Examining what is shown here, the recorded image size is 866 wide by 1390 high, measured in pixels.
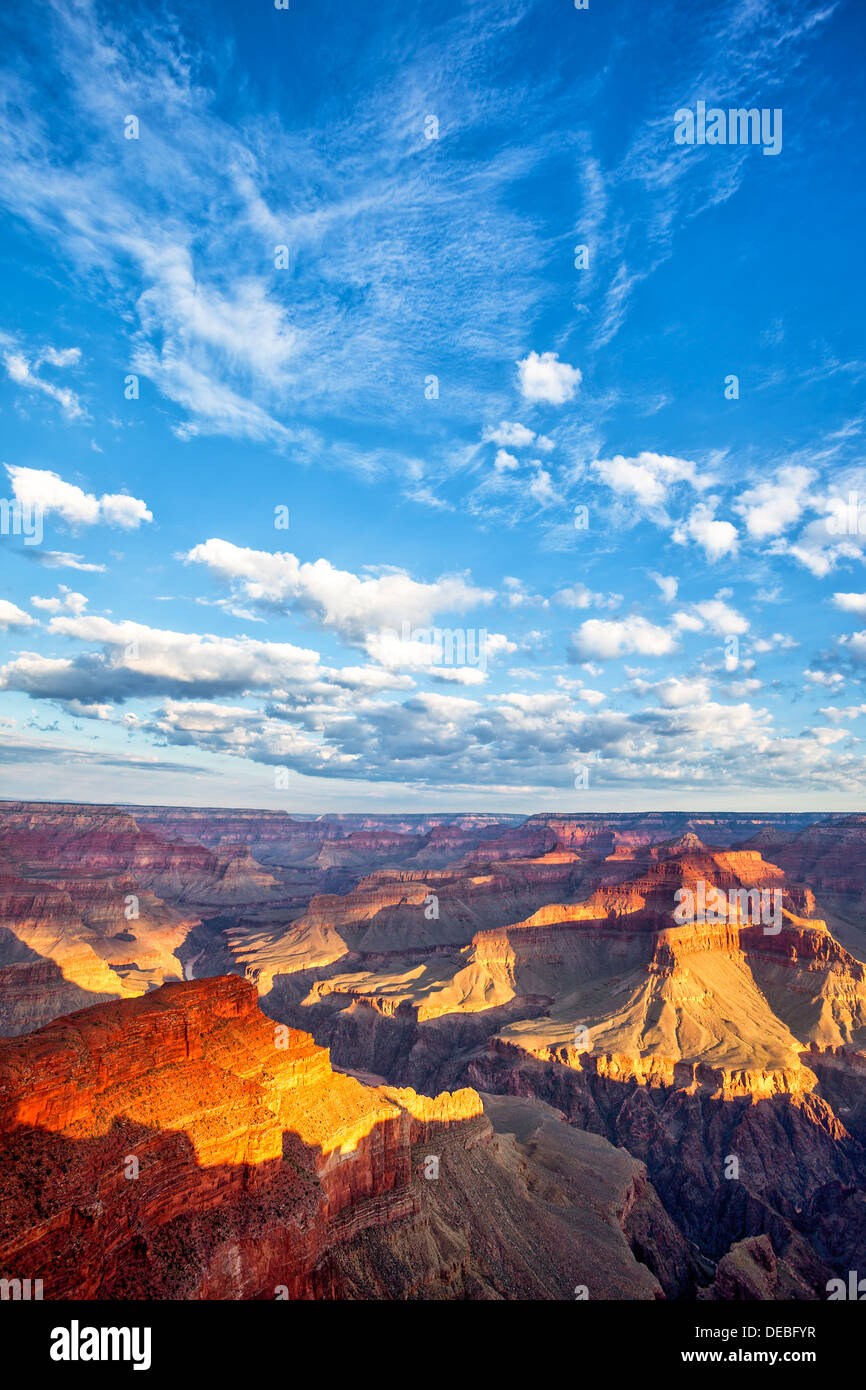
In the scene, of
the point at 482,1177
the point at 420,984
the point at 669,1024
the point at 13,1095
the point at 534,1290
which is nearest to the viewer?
the point at 13,1095

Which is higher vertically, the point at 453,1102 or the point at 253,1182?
the point at 253,1182

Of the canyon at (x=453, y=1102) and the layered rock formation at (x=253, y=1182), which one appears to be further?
the canyon at (x=453, y=1102)

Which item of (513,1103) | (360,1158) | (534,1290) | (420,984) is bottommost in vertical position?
(420,984)

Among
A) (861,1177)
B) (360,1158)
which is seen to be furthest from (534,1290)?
(861,1177)

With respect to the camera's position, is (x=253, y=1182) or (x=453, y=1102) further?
(x=453, y=1102)

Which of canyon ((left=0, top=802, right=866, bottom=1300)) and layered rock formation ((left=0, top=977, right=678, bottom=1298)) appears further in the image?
canyon ((left=0, top=802, right=866, bottom=1300))
